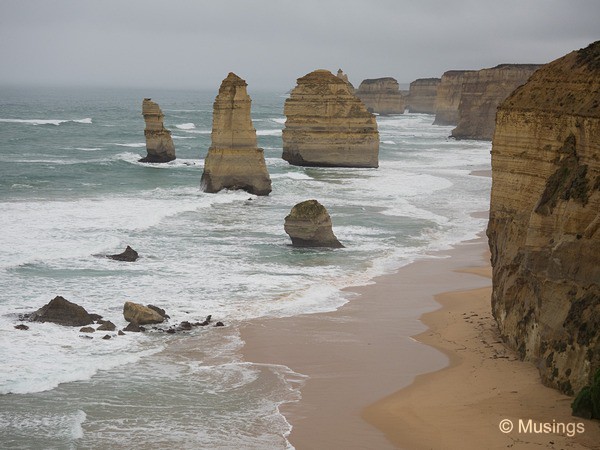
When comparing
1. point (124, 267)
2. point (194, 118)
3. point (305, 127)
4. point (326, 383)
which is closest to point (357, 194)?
point (305, 127)

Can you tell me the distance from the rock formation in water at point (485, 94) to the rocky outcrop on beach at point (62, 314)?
229 feet

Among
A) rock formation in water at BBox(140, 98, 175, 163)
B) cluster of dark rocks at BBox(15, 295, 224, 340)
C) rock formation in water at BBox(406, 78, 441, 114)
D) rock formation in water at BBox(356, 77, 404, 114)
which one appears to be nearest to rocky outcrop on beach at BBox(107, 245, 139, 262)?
cluster of dark rocks at BBox(15, 295, 224, 340)

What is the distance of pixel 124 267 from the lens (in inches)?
995

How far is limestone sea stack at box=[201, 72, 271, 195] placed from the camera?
1624 inches

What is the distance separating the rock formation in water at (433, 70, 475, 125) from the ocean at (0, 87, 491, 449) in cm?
6165

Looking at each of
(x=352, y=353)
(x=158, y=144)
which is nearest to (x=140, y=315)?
(x=352, y=353)

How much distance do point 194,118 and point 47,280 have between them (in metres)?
94.6

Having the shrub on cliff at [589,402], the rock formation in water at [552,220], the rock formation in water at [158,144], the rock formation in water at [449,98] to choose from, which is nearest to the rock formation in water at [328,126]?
the rock formation in water at [158,144]

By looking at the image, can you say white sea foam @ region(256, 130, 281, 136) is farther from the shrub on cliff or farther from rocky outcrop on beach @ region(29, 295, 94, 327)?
the shrub on cliff

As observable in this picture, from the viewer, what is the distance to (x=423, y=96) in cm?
15900

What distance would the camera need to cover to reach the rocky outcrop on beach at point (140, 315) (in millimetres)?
19344

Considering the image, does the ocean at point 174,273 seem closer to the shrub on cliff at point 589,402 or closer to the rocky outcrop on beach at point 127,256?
the rocky outcrop on beach at point 127,256

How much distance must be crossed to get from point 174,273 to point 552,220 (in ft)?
40.1

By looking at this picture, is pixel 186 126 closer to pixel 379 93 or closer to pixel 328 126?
pixel 328 126
